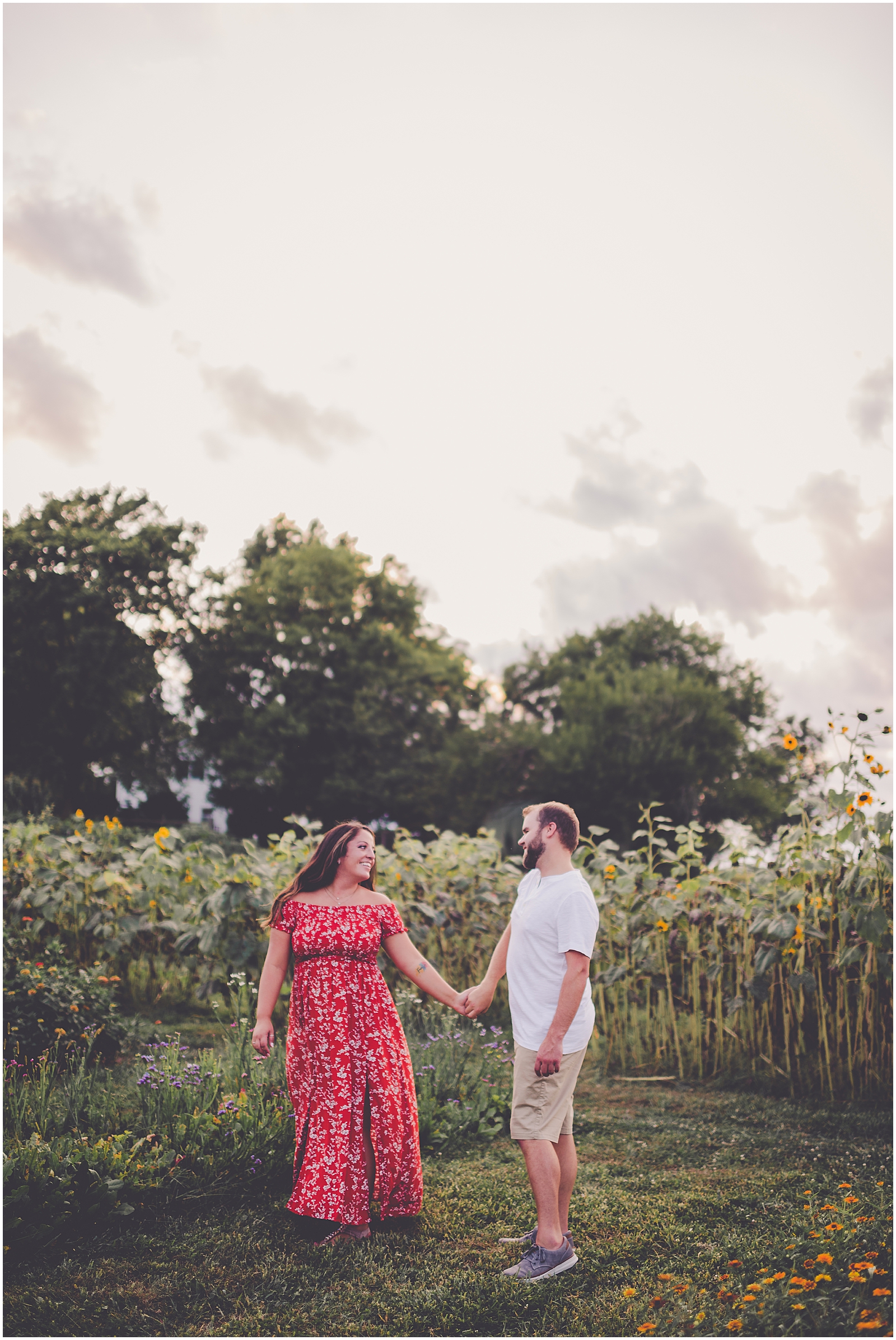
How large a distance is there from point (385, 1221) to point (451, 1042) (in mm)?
2119

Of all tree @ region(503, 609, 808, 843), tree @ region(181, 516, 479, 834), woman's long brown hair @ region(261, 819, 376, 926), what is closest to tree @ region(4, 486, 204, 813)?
tree @ region(181, 516, 479, 834)

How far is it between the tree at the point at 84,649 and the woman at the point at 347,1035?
2191cm

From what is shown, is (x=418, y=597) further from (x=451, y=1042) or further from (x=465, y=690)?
(x=451, y=1042)

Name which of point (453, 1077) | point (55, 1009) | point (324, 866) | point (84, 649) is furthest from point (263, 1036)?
point (84, 649)

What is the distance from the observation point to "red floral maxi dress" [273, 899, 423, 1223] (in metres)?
3.66

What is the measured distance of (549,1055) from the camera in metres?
3.23

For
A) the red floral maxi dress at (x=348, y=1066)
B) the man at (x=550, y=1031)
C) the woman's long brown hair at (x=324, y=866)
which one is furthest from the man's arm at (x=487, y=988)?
the woman's long brown hair at (x=324, y=866)

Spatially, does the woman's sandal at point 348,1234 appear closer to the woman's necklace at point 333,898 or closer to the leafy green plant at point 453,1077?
the leafy green plant at point 453,1077

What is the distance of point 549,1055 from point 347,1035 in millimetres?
905

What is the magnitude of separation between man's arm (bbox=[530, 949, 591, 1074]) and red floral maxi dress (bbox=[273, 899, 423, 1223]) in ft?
2.64

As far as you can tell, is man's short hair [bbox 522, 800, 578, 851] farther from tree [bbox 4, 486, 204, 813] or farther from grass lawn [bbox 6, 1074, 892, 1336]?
tree [bbox 4, 486, 204, 813]

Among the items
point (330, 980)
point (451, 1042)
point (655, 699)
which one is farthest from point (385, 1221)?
point (655, 699)

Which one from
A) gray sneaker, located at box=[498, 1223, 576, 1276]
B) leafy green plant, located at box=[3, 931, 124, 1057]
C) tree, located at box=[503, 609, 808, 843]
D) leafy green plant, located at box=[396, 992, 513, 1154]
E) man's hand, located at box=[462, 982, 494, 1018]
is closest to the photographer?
gray sneaker, located at box=[498, 1223, 576, 1276]

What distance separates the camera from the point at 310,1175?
3617mm
